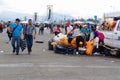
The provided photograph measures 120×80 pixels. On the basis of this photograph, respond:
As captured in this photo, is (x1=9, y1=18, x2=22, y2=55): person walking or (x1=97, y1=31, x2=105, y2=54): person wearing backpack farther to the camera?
(x1=97, y1=31, x2=105, y2=54): person wearing backpack

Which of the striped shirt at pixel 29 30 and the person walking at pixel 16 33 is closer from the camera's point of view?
the person walking at pixel 16 33

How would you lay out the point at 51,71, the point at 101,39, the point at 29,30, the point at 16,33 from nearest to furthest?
the point at 51,71
the point at 16,33
the point at 29,30
the point at 101,39

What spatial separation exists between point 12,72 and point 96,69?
3192mm

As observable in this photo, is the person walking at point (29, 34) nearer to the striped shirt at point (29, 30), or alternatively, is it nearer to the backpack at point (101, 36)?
the striped shirt at point (29, 30)

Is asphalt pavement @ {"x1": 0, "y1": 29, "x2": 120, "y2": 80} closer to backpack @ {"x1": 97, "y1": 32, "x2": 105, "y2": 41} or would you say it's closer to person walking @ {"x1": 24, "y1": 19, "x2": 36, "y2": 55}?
person walking @ {"x1": 24, "y1": 19, "x2": 36, "y2": 55}

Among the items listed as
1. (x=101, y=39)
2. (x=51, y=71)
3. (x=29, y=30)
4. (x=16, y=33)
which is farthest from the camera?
(x=101, y=39)

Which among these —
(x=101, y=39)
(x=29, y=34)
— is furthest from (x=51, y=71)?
(x=101, y=39)

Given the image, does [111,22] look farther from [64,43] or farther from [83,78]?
[83,78]

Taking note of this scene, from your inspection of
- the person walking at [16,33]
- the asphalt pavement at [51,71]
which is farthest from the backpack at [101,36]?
the asphalt pavement at [51,71]

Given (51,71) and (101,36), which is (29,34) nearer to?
(101,36)

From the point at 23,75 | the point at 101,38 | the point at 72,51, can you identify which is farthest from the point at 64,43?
the point at 23,75

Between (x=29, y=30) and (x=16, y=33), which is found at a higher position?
(x=29, y=30)

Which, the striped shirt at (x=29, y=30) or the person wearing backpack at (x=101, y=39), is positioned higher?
the striped shirt at (x=29, y=30)

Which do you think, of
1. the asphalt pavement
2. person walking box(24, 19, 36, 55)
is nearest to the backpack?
person walking box(24, 19, 36, 55)
